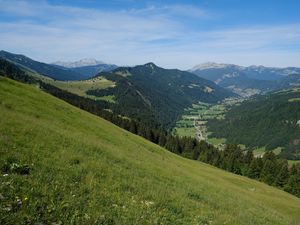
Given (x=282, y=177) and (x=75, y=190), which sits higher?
(x=75, y=190)

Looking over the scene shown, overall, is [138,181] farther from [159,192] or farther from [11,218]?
[11,218]

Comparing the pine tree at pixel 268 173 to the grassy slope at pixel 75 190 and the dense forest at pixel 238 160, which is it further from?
the grassy slope at pixel 75 190

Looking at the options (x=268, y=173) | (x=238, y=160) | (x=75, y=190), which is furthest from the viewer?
(x=238, y=160)

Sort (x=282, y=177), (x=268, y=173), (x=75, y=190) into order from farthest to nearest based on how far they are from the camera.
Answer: (x=268, y=173)
(x=282, y=177)
(x=75, y=190)

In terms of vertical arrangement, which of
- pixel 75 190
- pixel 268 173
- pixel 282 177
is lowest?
pixel 268 173

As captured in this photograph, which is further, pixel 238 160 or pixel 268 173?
pixel 238 160

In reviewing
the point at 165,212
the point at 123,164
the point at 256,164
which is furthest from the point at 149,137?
the point at 165,212

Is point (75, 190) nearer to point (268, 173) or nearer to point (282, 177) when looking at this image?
point (282, 177)

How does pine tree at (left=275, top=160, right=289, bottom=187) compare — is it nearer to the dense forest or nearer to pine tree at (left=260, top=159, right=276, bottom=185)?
the dense forest

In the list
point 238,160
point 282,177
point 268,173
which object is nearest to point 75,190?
point 282,177

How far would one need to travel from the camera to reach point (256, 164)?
114312mm

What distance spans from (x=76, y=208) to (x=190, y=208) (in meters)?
7.08

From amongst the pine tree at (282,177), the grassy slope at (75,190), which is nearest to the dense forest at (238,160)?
the pine tree at (282,177)

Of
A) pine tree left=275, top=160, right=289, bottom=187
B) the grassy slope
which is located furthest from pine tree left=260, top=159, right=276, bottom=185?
the grassy slope
